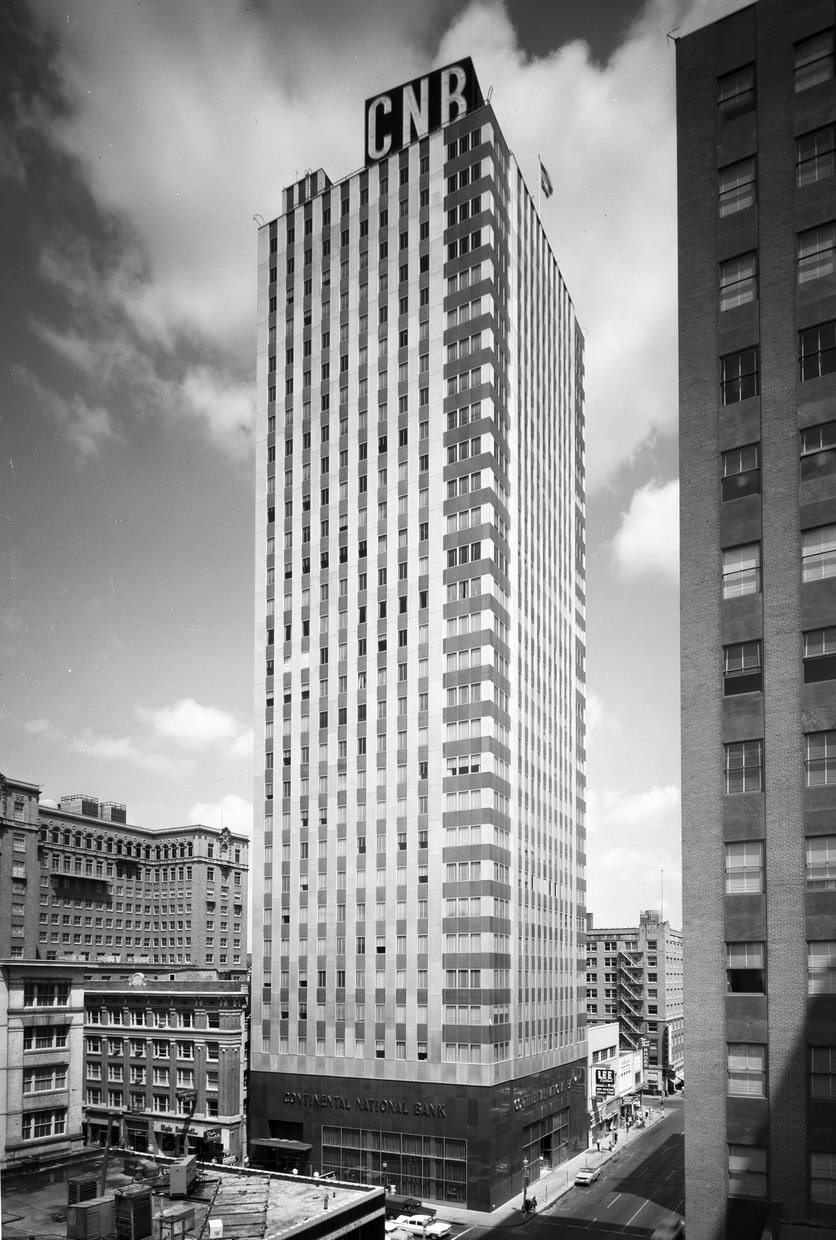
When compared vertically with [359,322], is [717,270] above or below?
below

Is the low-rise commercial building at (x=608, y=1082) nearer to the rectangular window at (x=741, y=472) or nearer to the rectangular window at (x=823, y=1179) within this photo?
the rectangular window at (x=823, y=1179)

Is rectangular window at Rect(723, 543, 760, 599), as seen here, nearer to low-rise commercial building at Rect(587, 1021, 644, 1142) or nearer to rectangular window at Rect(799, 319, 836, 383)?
rectangular window at Rect(799, 319, 836, 383)

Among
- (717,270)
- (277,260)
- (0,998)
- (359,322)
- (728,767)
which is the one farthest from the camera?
(277,260)

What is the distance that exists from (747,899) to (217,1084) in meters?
63.7

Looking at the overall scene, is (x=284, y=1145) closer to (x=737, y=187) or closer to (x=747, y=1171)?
(x=747, y=1171)

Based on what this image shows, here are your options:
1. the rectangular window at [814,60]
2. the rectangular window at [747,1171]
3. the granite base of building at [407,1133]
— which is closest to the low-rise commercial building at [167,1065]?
the granite base of building at [407,1133]

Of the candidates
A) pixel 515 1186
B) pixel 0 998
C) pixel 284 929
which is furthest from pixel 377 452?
pixel 515 1186

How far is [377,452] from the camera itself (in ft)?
324

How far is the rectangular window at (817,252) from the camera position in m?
52.1

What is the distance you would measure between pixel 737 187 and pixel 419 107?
57.6 m

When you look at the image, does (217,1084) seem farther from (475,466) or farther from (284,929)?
(475,466)

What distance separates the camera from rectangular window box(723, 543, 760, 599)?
52.2 metres

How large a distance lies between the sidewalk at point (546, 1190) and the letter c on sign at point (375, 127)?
301ft

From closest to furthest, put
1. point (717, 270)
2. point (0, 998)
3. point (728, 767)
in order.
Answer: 1. point (728, 767)
2. point (717, 270)
3. point (0, 998)
